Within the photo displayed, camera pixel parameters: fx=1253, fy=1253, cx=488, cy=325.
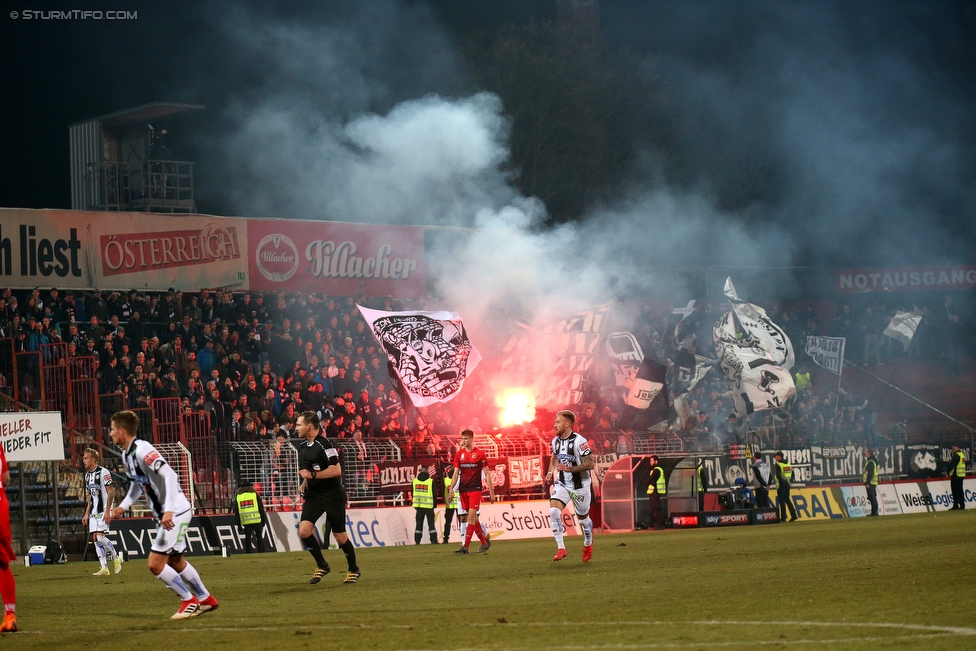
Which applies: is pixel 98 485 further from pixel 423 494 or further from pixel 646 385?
pixel 646 385

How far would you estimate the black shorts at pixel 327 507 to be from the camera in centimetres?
1532

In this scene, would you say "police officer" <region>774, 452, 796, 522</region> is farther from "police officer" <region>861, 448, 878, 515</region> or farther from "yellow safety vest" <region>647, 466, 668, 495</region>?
"yellow safety vest" <region>647, 466, 668, 495</region>

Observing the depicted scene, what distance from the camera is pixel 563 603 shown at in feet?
38.5

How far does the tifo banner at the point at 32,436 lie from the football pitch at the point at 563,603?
3.73m

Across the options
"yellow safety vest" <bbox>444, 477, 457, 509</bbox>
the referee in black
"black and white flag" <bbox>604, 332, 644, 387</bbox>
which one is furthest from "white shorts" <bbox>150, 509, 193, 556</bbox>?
"black and white flag" <bbox>604, 332, 644, 387</bbox>

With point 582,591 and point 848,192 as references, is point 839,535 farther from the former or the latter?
point 848,192

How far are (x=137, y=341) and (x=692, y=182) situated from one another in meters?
30.0

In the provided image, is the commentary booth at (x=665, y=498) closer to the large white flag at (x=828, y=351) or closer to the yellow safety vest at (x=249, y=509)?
the yellow safety vest at (x=249, y=509)

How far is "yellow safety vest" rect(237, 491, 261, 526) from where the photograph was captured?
26031mm

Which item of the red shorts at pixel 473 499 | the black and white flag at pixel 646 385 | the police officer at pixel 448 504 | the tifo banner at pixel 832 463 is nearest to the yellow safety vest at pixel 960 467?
the tifo banner at pixel 832 463

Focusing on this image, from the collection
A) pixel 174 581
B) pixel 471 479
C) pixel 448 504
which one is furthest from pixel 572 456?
pixel 448 504

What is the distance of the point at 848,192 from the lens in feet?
172

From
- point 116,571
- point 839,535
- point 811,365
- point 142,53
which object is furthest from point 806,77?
point 116,571

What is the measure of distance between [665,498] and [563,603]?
2121 cm
